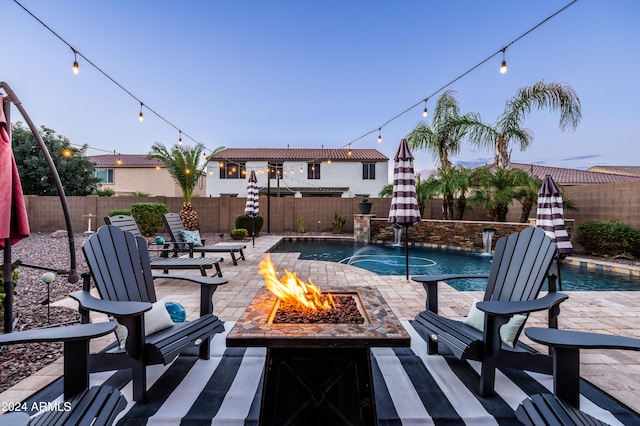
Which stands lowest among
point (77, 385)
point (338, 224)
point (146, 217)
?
point (77, 385)

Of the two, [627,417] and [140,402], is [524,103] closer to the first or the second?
[627,417]

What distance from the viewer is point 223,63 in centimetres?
1189

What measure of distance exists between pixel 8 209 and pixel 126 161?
26.8 metres

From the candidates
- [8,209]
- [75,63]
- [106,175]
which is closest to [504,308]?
[8,209]

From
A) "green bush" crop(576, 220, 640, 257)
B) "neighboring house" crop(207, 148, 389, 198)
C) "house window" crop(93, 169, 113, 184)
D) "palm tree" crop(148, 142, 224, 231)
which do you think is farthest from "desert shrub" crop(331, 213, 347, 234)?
"house window" crop(93, 169, 113, 184)

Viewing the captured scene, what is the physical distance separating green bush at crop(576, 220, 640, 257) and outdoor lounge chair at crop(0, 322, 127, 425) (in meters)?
10.9

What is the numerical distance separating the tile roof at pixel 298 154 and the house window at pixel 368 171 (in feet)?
1.66

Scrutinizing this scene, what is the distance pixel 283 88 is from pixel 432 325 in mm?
15469

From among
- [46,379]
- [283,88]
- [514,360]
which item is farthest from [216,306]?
[283,88]

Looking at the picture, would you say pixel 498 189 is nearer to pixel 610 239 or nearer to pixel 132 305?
pixel 610 239

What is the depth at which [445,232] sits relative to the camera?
1159 centimetres

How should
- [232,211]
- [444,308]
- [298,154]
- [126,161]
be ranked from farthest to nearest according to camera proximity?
[126,161]
[298,154]
[232,211]
[444,308]

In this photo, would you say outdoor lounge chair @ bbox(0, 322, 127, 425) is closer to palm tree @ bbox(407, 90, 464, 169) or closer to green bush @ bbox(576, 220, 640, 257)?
green bush @ bbox(576, 220, 640, 257)

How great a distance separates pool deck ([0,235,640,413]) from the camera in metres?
2.19
